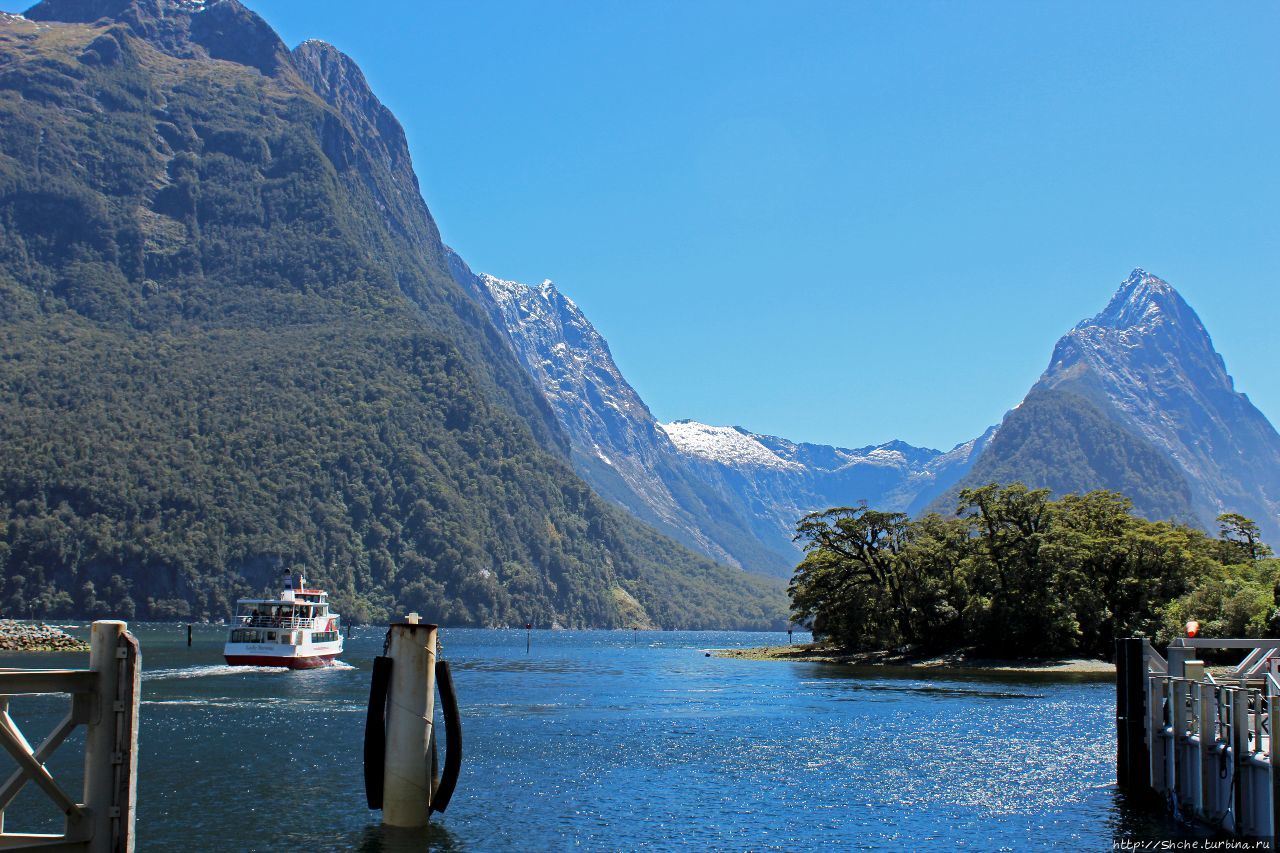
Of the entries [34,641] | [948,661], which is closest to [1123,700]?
[948,661]

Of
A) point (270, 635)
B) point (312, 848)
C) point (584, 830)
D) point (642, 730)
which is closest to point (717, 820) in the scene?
point (584, 830)

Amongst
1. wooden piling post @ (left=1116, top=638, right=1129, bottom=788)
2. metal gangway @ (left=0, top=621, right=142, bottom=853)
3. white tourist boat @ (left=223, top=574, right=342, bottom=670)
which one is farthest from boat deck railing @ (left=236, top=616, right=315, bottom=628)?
metal gangway @ (left=0, top=621, right=142, bottom=853)

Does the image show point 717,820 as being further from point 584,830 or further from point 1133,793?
point 1133,793

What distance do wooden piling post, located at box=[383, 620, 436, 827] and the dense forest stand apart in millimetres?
82786

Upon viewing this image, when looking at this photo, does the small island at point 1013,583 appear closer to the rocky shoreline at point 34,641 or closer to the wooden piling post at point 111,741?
the rocky shoreline at point 34,641

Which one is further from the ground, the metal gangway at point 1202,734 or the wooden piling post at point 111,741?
the wooden piling post at point 111,741

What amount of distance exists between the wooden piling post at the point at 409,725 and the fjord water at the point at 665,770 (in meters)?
0.98

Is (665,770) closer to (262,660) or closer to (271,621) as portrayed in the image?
(262,660)

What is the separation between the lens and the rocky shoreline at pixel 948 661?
110m

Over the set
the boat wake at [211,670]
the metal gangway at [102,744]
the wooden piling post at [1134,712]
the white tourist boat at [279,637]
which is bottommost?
the boat wake at [211,670]

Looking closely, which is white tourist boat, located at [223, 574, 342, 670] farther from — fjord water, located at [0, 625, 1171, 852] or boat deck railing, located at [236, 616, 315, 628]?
fjord water, located at [0, 625, 1171, 852]

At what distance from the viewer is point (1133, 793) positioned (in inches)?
1426

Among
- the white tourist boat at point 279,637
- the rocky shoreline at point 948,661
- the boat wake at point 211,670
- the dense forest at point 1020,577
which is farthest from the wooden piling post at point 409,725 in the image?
the white tourist boat at point 279,637

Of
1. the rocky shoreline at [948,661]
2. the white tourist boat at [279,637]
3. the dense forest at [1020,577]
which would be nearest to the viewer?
the rocky shoreline at [948,661]
